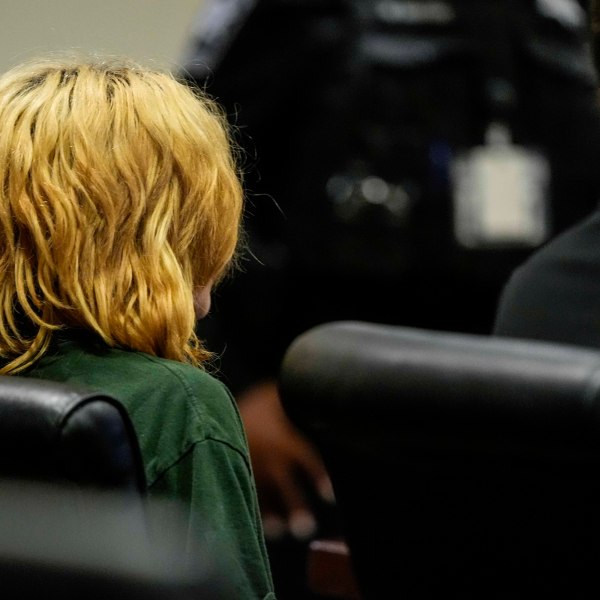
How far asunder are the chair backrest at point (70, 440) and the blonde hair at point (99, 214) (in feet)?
0.91

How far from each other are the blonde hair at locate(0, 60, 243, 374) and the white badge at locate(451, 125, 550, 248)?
1964mm

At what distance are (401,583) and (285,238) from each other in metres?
2.10

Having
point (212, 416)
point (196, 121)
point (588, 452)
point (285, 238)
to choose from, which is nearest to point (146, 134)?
point (196, 121)

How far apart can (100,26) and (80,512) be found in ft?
10.6

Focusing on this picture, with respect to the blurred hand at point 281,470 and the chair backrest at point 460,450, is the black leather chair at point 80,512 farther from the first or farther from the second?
the blurred hand at point 281,470

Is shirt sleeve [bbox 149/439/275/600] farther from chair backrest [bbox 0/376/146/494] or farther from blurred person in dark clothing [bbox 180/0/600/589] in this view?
blurred person in dark clothing [bbox 180/0/600/589]

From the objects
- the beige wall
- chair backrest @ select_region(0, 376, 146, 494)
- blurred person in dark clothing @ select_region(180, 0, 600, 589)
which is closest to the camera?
chair backrest @ select_region(0, 376, 146, 494)

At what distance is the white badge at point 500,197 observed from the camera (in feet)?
10.0

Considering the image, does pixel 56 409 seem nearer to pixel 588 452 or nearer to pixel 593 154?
pixel 588 452

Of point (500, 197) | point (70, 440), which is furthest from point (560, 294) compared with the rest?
point (500, 197)

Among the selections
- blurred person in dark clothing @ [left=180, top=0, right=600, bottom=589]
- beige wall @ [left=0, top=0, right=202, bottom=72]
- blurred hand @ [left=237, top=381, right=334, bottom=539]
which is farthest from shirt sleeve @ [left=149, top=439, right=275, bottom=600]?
beige wall @ [left=0, top=0, right=202, bottom=72]

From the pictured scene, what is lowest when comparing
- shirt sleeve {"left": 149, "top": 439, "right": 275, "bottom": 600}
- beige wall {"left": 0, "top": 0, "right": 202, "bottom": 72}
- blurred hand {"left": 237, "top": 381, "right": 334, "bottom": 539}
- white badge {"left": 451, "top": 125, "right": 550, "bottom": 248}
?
blurred hand {"left": 237, "top": 381, "right": 334, "bottom": 539}

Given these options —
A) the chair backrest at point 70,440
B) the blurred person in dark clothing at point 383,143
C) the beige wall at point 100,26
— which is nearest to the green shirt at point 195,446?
the chair backrest at point 70,440

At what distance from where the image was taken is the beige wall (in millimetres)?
3572
